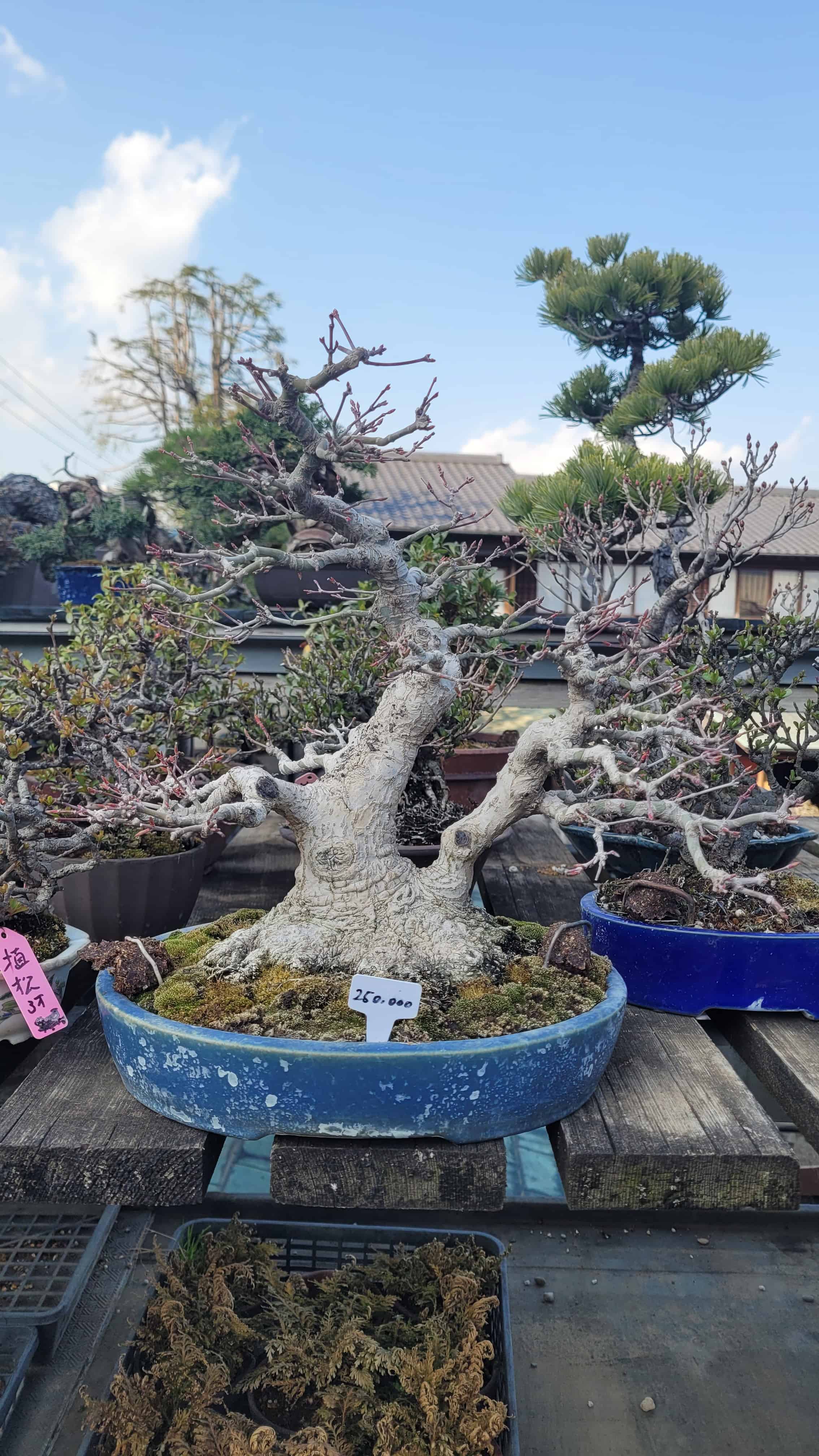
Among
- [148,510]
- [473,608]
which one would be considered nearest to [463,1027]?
[473,608]

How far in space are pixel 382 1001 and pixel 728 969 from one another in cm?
70

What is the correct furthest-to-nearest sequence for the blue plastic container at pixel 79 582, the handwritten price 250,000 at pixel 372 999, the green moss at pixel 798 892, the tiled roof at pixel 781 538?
the tiled roof at pixel 781 538 < the blue plastic container at pixel 79 582 < the green moss at pixel 798 892 < the handwritten price 250,000 at pixel 372 999

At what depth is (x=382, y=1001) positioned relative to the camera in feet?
3.87

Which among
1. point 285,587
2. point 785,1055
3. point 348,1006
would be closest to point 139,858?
point 348,1006

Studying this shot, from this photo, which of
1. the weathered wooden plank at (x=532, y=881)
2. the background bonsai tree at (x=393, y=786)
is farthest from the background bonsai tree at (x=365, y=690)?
the background bonsai tree at (x=393, y=786)

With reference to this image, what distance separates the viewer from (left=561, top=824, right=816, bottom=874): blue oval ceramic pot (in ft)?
6.95

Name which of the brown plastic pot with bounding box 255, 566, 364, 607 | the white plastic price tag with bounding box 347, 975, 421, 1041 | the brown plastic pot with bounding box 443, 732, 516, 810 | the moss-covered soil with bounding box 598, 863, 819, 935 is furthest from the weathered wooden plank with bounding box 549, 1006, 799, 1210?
the brown plastic pot with bounding box 255, 566, 364, 607

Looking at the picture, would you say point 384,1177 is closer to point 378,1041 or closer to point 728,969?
point 378,1041

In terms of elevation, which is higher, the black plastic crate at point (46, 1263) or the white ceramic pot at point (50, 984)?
the white ceramic pot at point (50, 984)

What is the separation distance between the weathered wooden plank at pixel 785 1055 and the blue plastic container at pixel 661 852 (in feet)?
1.72

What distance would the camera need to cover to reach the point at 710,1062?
4.39ft

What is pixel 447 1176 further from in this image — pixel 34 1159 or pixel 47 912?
pixel 47 912

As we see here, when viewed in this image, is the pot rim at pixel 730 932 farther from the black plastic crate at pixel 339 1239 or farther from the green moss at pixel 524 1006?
the black plastic crate at pixel 339 1239

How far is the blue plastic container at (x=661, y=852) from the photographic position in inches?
83.4
